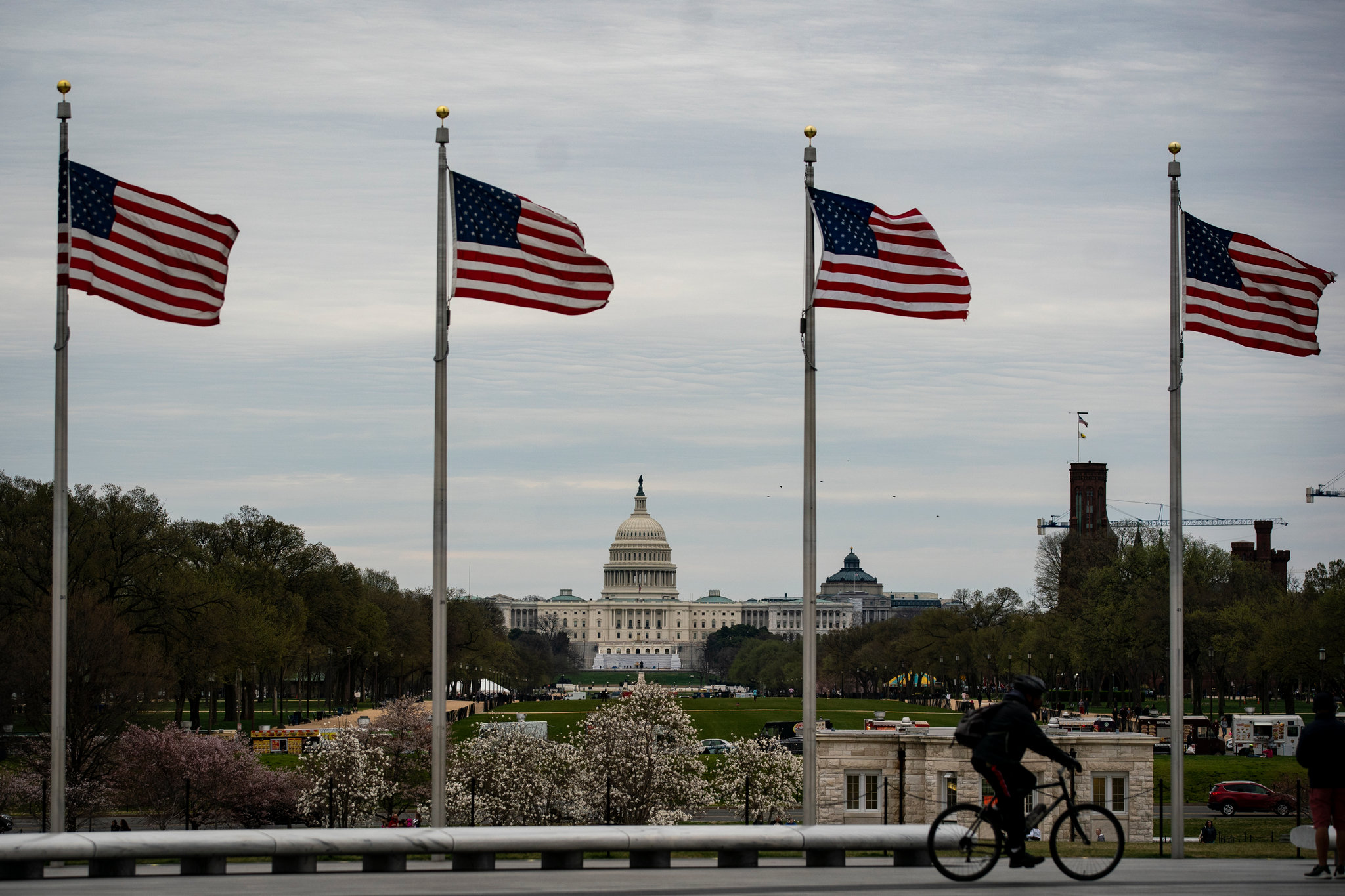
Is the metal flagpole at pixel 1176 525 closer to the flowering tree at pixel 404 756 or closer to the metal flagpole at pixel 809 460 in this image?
the metal flagpole at pixel 809 460

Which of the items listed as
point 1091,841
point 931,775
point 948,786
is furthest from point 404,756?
point 1091,841

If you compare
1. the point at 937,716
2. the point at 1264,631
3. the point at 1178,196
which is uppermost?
the point at 1178,196

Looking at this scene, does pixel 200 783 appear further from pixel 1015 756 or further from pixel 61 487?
pixel 1015 756

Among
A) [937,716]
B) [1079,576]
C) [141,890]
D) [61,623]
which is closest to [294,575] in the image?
[937,716]

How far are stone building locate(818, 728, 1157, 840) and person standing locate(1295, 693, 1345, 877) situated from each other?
29389 mm

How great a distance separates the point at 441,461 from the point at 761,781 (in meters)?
30.8

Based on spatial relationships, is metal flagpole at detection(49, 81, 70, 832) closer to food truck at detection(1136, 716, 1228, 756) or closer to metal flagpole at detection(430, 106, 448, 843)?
metal flagpole at detection(430, 106, 448, 843)

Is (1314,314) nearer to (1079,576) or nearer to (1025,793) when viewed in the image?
(1025,793)

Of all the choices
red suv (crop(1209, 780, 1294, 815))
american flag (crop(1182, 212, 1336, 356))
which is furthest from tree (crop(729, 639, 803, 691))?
american flag (crop(1182, 212, 1336, 356))

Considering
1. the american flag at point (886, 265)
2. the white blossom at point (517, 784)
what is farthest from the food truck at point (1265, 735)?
the american flag at point (886, 265)

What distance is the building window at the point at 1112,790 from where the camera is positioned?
4603 centimetres

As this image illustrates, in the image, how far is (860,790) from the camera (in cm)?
4753

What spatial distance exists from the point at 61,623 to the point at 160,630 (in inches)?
1800

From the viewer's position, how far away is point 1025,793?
1538cm
